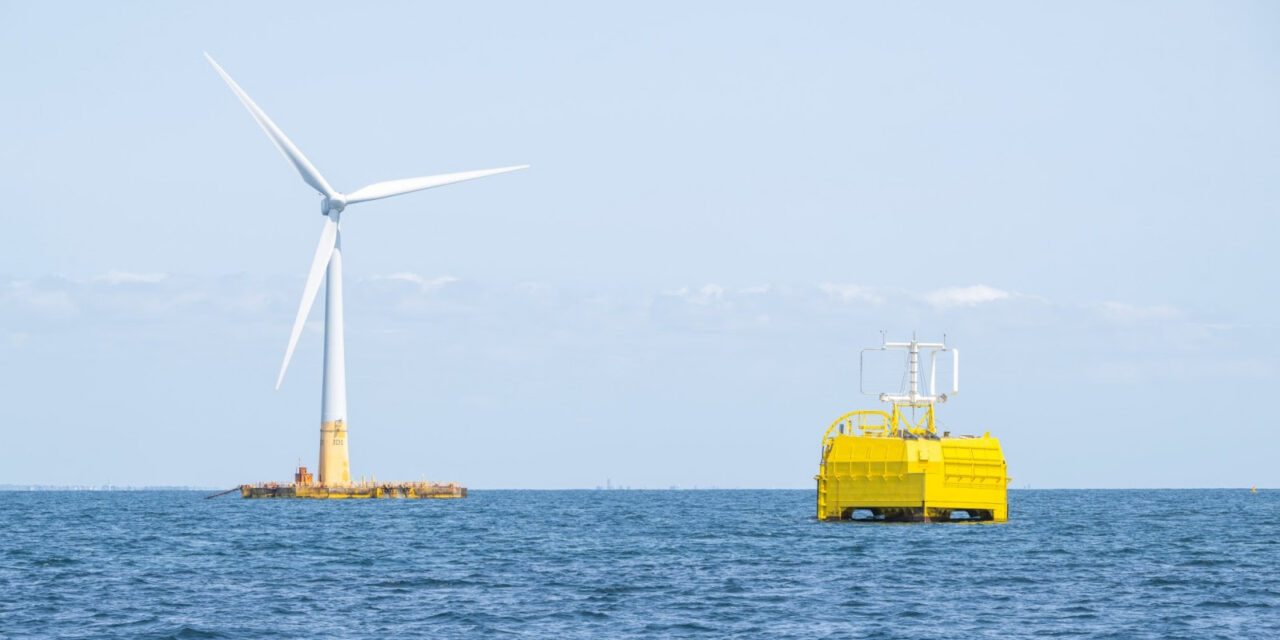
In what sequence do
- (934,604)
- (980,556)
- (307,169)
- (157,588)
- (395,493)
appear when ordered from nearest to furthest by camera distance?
1. (934,604)
2. (157,588)
3. (980,556)
4. (307,169)
5. (395,493)

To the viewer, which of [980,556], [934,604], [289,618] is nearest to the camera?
[289,618]

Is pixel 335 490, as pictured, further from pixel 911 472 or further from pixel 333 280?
pixel 911 472

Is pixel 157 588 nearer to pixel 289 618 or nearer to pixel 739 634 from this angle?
pixel 289 618

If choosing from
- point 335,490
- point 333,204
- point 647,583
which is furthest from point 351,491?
point 647,583

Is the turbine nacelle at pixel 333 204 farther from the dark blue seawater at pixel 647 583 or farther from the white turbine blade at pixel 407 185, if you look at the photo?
the dark blue seawater at pixel 647 583

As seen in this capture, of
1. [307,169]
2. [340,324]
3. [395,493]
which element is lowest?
[395,493]

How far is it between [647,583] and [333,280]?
319 feet

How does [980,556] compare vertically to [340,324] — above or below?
below

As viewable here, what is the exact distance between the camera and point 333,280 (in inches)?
5743

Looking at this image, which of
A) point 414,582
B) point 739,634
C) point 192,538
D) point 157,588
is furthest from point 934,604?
point 192,538

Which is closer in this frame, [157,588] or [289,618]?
[289,618]

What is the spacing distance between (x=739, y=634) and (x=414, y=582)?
17767 mm

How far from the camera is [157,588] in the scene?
5281 cm

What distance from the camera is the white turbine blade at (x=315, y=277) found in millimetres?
125500
